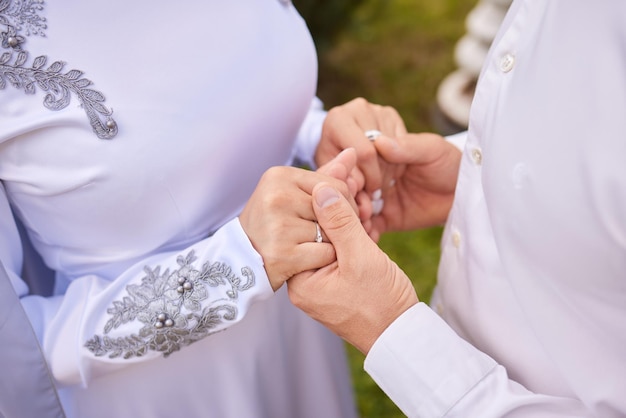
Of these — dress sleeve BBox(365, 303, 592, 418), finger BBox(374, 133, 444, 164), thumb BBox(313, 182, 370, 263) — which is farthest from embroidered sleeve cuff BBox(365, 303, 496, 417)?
finger BBox(374, 133, 444, 164)

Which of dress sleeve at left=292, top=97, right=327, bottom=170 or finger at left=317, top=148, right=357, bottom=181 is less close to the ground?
finger at left=317, top=148, right=357, bottom=181

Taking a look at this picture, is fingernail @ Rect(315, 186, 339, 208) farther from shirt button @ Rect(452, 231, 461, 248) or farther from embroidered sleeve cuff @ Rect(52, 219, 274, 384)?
shirt button @ Rect(452, 231, 461, 248)

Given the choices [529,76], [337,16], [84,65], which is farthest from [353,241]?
[337,16]

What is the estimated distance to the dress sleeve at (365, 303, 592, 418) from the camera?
0.91 metres

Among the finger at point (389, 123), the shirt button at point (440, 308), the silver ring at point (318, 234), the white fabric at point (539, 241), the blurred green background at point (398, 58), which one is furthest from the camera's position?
the blurred green background at point (398, 58)

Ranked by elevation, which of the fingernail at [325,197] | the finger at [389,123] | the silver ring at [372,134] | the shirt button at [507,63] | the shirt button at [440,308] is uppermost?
the shirt button at [507,63]

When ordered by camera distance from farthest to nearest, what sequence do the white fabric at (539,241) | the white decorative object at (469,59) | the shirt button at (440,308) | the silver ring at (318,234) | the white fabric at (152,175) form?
the white decorative object at (469,59)
the shirt button at (440,308)
the silver ring at (318,234)
the white fabric at (152,175)
the white fabric at (539,241)

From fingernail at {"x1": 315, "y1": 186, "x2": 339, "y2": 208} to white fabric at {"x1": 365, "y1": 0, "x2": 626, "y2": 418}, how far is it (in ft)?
0.70

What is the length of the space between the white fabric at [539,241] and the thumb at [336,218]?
144 millimetres

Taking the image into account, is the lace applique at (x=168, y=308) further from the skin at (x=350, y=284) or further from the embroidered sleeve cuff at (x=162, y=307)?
the skin at (x=350, y=284)

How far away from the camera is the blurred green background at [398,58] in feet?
9.68

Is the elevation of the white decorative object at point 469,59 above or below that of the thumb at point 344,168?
below

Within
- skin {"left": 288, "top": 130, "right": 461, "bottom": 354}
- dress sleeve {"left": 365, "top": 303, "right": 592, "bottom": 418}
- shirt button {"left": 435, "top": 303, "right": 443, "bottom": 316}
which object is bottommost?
shirt button {"left": 435, "top": 303, "right": 443, "bottom": 316}

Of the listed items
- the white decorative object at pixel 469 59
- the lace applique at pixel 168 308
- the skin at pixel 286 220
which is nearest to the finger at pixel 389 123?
the skin at pixel 286 220
